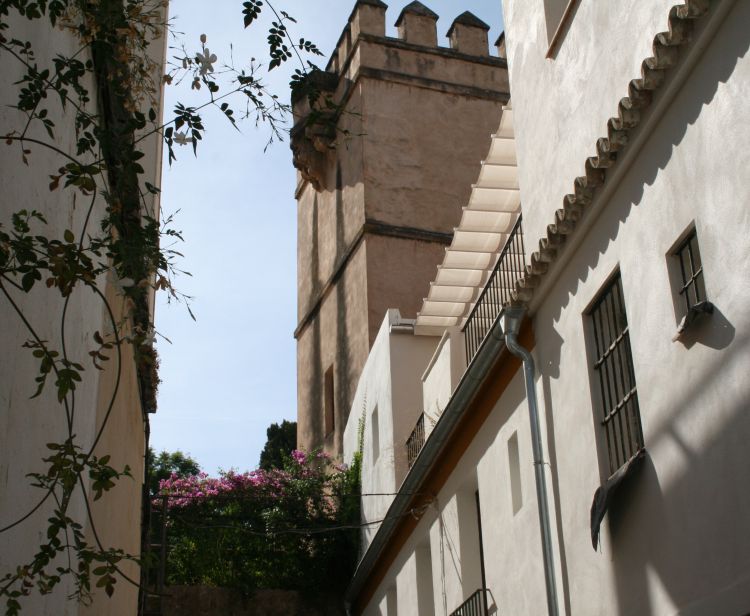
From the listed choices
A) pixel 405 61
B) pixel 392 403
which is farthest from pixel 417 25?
pixel 392 403

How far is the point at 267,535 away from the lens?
2116 centimetres

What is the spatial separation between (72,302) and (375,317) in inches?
691

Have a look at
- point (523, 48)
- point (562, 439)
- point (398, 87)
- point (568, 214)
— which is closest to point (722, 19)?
point (568, 214)

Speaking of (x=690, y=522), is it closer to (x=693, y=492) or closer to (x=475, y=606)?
(x=693, y=492)

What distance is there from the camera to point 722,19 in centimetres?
784

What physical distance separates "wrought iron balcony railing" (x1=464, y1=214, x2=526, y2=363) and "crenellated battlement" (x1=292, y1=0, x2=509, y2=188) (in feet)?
42.6

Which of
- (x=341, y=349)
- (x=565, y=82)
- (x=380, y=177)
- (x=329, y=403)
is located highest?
(x=380, y=177)

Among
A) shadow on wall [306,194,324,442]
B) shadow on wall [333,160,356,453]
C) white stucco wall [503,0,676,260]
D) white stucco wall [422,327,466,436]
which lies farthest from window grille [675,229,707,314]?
shadow on wall [306,194,324,442]

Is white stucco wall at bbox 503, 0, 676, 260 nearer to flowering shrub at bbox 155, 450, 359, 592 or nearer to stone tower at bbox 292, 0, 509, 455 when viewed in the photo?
flowering shrub at bbox 155, 450, 359, 592

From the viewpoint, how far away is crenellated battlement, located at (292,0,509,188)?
26.9 meters

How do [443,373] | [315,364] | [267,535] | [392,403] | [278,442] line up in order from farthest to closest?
[278,442] → [315,364] → [267,535] → [392,403] → [443,373]

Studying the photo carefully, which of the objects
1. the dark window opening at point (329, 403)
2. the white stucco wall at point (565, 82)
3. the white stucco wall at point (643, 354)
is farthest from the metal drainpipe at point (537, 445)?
the dark window opening at point (329, 403)

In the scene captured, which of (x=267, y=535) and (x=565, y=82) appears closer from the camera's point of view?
(x=565, y=82)

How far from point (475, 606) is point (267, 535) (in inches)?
349
